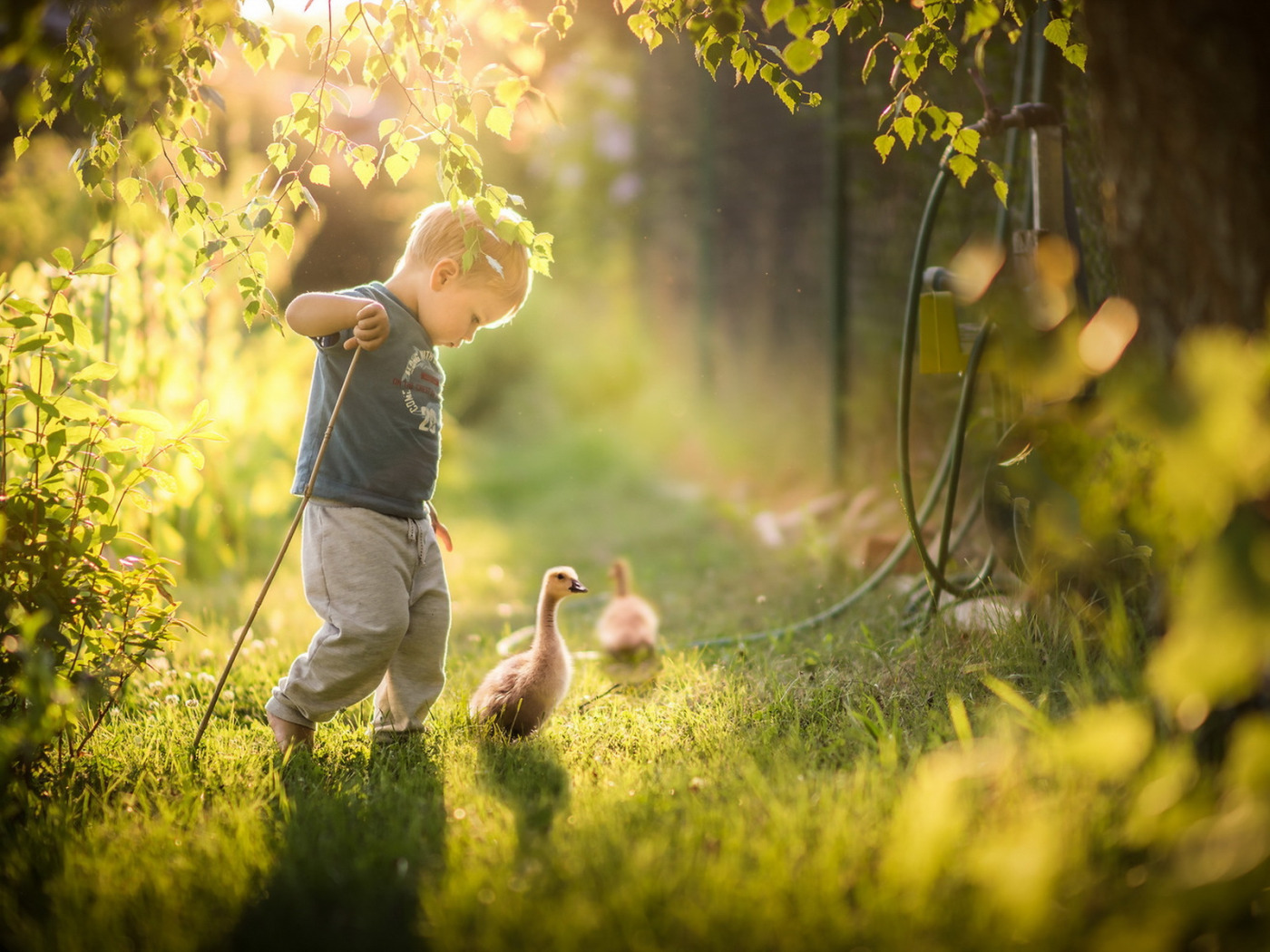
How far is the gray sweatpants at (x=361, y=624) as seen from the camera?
2459 millimetres

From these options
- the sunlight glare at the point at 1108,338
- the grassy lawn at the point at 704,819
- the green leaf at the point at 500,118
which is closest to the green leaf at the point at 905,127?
the sunlight glare at the point at 1108,338

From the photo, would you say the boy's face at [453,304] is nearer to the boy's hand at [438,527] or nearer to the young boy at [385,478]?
the young boy at [385,478]

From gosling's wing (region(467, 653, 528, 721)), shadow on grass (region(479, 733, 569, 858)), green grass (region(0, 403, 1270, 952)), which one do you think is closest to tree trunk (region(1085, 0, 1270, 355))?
green grass (region(0, 403, 1270, 952))

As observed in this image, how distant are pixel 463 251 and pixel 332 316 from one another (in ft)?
1.23

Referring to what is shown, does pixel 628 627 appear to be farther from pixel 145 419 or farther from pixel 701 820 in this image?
pixel 145 419

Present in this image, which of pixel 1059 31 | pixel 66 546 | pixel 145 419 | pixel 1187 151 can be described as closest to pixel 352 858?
pixel 66 546

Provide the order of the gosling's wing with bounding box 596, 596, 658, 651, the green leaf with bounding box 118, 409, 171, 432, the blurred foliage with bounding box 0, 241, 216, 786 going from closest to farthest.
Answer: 1. the blurred foliage with bounding box 0, 241, 216, 786
2. the green leaf with bounding box 118, 409, 171, 432
3. the gosling's wing with bounding box 596, 596, 658, 651

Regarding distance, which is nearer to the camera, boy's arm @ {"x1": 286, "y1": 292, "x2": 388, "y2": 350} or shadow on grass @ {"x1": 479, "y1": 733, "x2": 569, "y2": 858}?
shadow on grass @ {"x1": 479, "y1": 733, "x2": 569, "y2": 858}

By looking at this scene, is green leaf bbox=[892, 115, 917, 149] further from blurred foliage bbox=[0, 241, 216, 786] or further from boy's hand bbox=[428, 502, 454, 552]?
blurred foliage bbox=[0, 241, 216, 786]

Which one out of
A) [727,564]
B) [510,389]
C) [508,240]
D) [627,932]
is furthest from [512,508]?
[627,932]

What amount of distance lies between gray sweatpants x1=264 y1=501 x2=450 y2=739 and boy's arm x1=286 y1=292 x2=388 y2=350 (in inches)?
17.4

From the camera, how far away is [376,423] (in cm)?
255

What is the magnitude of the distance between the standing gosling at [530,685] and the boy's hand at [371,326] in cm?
89

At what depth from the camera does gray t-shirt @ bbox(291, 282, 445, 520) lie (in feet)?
8.30
